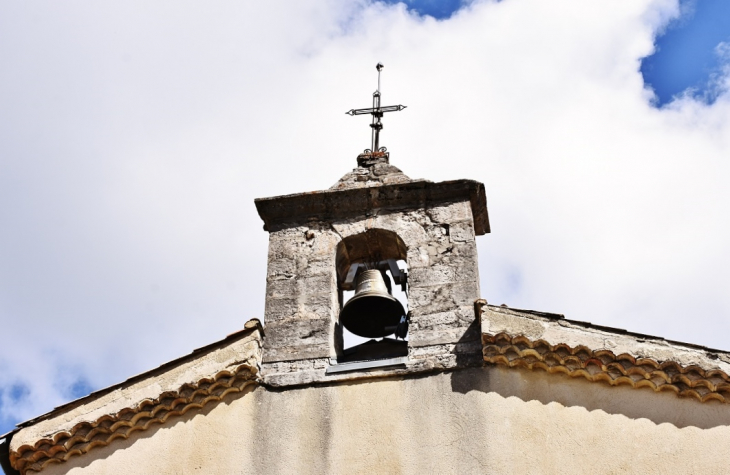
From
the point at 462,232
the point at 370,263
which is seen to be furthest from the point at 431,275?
the point at 370,263

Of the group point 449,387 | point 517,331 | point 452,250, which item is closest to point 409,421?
point 449,387

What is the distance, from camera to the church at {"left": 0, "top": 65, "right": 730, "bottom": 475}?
22.6 ft

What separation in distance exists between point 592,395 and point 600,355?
262mm

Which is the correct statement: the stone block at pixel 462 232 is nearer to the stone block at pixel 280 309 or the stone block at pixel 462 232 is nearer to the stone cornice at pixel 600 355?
the stone cornice at pixel 600 355

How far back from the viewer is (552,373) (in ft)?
23.8

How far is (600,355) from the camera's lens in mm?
7129

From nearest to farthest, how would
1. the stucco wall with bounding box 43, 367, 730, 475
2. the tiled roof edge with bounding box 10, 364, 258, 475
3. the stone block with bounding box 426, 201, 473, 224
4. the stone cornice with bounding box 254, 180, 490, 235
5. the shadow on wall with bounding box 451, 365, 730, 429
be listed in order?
the stucco wall with bounding box 43, 367, 730, 475 → the shadow on wall with bounding box 451, 365, 730, 429 → the tiled roof edge with bounding box 10, 364, 258, 475 → the stone block with bounding box 426, 201, 473, 224 → the stone cornice with bounding box 254, 180, 490, 235

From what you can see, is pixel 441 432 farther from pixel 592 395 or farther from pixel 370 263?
pixel 370 263

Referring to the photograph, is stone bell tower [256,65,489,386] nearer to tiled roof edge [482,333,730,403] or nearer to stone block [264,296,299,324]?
stone block [264,296,299,324]

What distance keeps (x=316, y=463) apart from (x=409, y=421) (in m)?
0.65

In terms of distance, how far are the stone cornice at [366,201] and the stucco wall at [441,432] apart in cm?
164

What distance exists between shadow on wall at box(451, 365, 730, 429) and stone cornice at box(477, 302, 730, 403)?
5cm

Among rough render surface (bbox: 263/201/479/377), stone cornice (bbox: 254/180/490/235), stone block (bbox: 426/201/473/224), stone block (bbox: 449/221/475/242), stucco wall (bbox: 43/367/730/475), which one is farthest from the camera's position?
stone cornice (bbox: 254/180/490/235)

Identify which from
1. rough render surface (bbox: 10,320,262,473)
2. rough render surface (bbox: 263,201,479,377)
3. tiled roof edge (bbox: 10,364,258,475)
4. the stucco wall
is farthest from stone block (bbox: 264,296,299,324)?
the stucco wall
